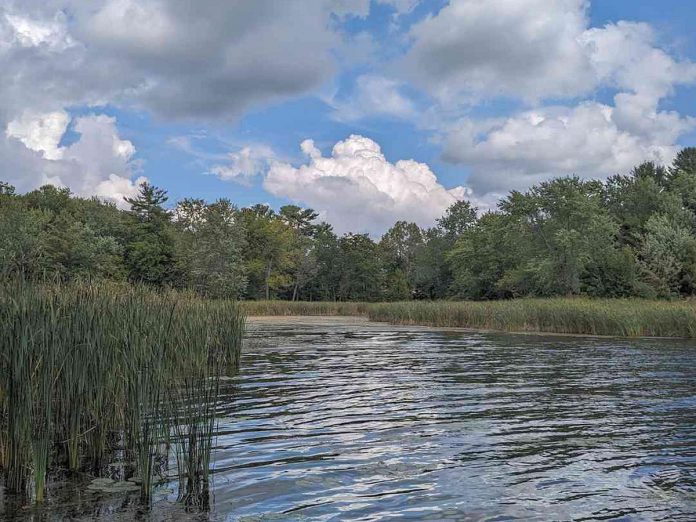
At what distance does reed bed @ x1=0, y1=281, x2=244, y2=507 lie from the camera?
4.66 meters

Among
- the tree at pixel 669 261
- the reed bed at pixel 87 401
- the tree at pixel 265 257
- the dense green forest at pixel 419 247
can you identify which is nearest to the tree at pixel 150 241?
the dense green forest at pixel 419 247

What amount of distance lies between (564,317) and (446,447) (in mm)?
19892

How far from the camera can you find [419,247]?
3465 inches

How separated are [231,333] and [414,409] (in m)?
5.61

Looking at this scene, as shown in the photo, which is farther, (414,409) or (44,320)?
(414,409)

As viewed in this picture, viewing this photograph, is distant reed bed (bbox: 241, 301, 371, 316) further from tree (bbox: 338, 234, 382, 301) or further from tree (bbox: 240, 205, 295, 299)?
tree (bbox: 338, 234, 382, 301)

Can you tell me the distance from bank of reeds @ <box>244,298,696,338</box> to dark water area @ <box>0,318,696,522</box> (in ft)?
30.8

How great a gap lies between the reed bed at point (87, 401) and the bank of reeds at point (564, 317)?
14053 mm

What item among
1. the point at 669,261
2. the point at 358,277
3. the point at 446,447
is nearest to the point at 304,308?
the point at 669,261

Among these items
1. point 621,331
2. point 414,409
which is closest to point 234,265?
point 621,331

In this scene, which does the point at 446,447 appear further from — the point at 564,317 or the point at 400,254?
the point at 400,254

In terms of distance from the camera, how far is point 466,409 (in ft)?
28.6

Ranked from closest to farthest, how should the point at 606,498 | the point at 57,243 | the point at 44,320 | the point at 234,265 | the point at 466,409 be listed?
the point at 606,498
the point at 44,320
the point at 466,409
the point at 57,243
the point at 234,265

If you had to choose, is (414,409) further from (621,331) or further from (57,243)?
(57,243)
